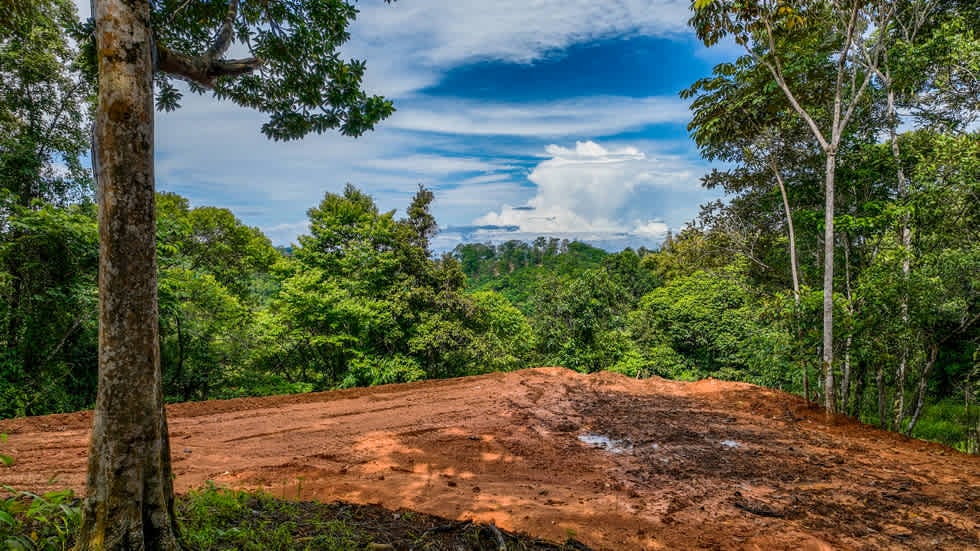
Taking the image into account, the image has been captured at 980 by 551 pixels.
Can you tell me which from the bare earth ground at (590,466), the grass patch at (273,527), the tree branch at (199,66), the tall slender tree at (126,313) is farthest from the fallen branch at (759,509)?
the tree branch at (199,66)

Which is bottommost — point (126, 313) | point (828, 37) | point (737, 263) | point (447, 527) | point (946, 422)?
point (946, 422)

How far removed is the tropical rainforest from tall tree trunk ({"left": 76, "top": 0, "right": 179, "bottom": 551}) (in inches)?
119

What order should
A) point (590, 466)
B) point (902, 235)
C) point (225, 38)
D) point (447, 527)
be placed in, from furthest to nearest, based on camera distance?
point (902, 235) < point (590, 466) < point (225, 38) < point (447, 527)

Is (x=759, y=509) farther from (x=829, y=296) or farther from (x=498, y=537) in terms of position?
(x=829, y=296)

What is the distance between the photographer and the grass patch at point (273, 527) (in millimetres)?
2355

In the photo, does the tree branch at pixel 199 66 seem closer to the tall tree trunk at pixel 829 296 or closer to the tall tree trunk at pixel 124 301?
the tall tree trunk at pixel 124 301

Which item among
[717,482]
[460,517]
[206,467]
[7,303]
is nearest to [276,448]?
[206,467]

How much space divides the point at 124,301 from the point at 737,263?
14109 mm

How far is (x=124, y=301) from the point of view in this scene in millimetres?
2105

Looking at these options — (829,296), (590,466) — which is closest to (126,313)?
(590,466)

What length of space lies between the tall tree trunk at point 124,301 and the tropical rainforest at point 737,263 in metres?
3.02

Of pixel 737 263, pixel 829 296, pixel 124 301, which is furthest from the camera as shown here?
pixel 737 263

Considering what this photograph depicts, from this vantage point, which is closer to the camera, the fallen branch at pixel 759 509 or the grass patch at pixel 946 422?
the fallen branch at pixel 759 509

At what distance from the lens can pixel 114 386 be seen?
209cm
